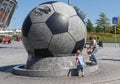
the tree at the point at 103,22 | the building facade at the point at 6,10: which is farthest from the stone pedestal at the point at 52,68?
the tree at the point at 103,22

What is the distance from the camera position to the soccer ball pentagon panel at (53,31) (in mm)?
12203

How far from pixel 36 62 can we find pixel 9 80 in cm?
166

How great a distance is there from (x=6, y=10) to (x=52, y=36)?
9820cm

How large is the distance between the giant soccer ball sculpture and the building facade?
308ft

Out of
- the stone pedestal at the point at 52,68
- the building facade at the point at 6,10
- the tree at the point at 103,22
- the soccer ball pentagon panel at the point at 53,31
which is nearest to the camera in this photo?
the stone pedestal at the point at 52,68

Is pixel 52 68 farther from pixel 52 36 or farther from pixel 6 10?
pixel 6 10

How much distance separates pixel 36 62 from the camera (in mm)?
12703

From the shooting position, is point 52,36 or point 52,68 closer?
point 52,36

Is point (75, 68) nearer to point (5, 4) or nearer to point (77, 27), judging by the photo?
point (77, 27)

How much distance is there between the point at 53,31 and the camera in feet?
39.9

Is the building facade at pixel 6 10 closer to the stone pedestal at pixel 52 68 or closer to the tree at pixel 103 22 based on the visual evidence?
the tree at pixel 103 22

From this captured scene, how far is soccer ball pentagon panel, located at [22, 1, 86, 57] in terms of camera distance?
12203 mm

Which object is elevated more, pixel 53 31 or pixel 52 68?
pixel 53 31

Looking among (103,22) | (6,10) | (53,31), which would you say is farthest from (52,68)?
(103,22)
